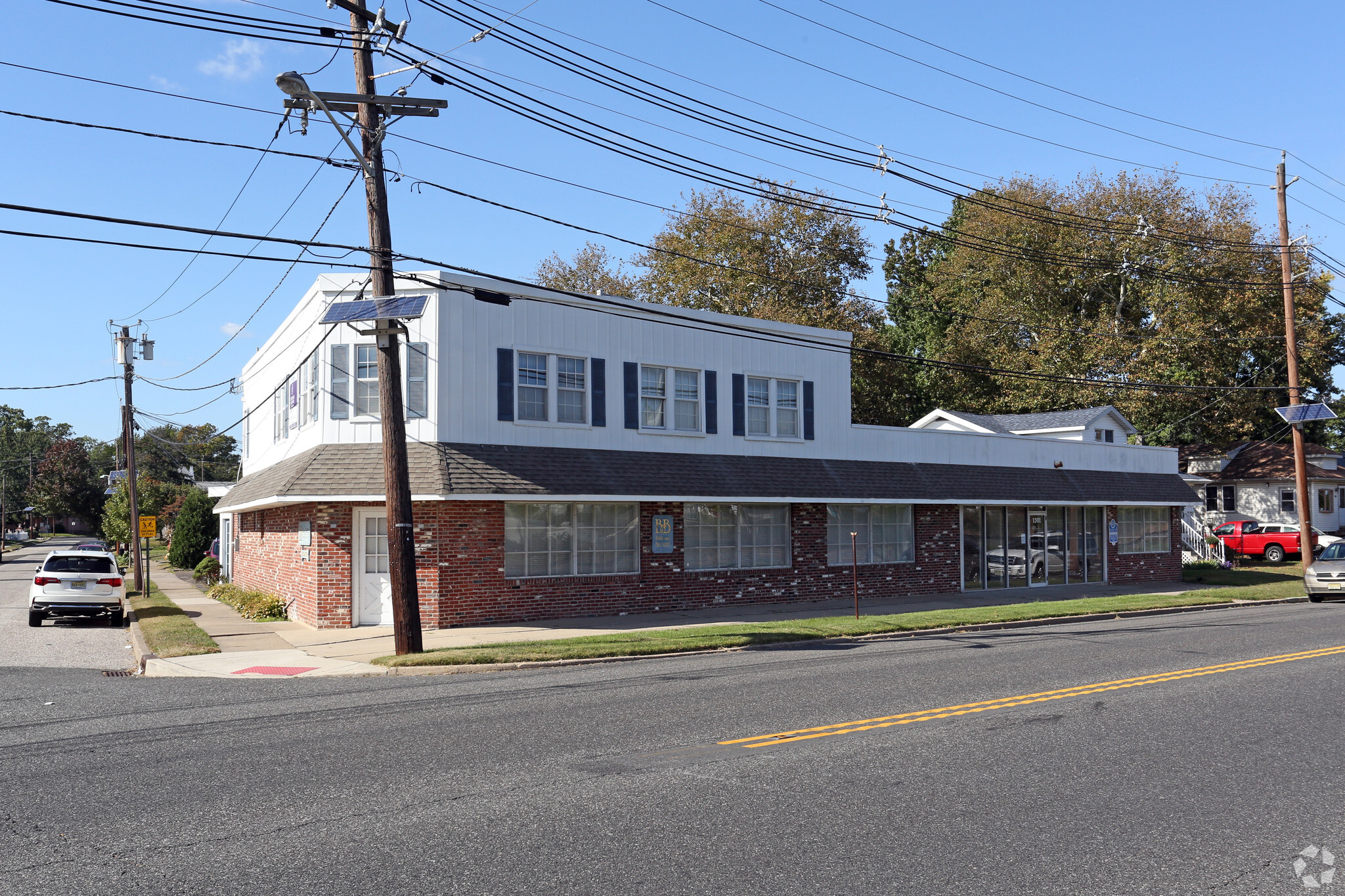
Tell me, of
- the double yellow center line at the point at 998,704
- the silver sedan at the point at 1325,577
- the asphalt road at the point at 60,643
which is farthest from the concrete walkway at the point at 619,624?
the double yellow center line at the point at 998,704

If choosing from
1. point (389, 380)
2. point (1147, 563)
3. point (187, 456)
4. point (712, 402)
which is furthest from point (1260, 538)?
point (187, 456)

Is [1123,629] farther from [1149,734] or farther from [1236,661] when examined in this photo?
[1149,734]

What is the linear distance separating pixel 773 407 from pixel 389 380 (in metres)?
11.8

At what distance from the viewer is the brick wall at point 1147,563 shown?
104ft

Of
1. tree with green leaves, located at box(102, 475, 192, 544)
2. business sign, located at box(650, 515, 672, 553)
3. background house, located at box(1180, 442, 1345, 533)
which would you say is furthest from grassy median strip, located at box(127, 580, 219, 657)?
background house, located at box(1180, 442, 1345, 533)

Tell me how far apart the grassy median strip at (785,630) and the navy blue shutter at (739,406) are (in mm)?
5368

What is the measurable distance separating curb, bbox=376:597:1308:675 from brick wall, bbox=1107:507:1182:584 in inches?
205

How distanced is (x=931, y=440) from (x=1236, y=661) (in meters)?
14.0

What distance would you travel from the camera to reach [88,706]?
37.9 feet

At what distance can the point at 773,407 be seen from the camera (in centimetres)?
2523

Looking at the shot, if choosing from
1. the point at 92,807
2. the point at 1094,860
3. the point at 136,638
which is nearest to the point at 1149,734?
the point at 1094,860

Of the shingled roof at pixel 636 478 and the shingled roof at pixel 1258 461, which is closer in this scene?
the shingled roof at pixel 636 478

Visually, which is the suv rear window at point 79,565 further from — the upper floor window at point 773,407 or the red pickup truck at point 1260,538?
the red pickup truck at point 1260,538

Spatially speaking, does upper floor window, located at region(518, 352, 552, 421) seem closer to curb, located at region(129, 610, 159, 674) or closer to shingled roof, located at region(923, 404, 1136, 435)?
curb, located at region(129, 610, 159, 674)
